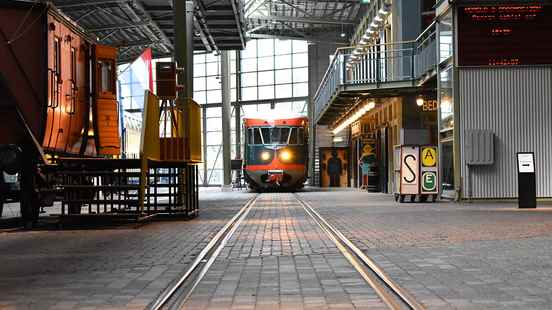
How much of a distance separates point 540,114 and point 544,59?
1609 mm

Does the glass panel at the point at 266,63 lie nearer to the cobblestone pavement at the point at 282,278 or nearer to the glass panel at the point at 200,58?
the glass panel at the point at 200,58

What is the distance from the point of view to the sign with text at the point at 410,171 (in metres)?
24.5

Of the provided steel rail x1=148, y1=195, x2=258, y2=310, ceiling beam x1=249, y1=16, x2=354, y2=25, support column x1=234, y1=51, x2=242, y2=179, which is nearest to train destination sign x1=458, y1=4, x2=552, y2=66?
steel rail x1=148, y1=195, x2=258, y2=310

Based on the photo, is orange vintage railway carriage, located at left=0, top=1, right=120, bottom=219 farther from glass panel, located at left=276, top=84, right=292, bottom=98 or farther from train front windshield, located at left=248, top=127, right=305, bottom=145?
glass panel, located at left=276, top=84, right=292, bottom=98

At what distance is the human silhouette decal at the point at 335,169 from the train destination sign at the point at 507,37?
2862cm

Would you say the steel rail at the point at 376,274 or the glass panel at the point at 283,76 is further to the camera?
the glass panel at the point at 283,76

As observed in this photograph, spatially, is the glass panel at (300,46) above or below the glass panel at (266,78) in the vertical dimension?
above

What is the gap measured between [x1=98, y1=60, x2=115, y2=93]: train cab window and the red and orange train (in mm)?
19280

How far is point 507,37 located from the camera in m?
23.3

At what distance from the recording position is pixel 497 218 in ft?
51.4

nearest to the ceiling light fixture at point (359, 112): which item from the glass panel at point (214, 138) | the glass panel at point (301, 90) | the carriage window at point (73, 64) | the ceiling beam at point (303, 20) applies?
the ceiling beam at point (303, 20)

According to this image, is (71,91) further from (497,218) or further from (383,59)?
(383,59)

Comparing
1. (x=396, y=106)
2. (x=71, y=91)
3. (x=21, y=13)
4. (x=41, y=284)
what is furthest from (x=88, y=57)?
(x=396, y=106)

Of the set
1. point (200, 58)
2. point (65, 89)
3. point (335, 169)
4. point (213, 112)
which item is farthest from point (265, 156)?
point (200, 58)
